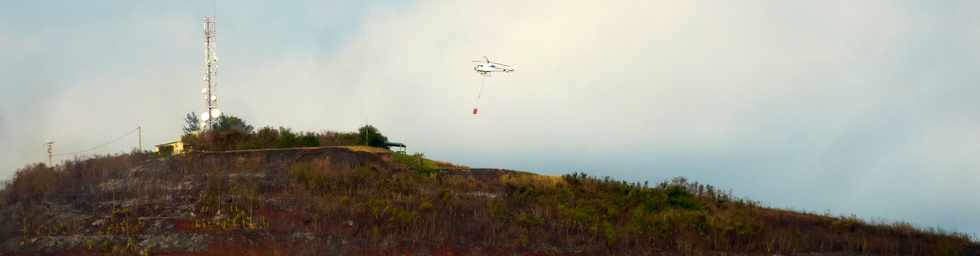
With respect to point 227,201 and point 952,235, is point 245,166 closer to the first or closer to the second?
point 227,201

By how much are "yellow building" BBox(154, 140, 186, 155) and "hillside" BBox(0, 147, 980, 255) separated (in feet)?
5.38

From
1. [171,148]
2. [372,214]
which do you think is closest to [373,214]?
[372,214]

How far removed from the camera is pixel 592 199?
32.2 metres

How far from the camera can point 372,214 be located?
28.9 m

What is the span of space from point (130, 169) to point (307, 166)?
662cm

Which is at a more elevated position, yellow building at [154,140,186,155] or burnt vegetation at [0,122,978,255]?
yellow building at [154,140,186,155]

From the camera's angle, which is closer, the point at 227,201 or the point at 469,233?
the point at 469,233

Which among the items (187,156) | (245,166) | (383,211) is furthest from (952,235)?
(187,156)

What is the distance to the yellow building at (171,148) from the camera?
37.7 m

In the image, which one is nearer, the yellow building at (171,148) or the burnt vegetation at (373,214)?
the burnt vegetation at (373,214)

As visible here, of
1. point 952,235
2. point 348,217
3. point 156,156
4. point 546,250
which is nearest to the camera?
point 546,250

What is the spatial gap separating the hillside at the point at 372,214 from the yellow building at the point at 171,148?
5.38ft

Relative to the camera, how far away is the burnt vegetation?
27.0 meters

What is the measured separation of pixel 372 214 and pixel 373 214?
0.06 m
